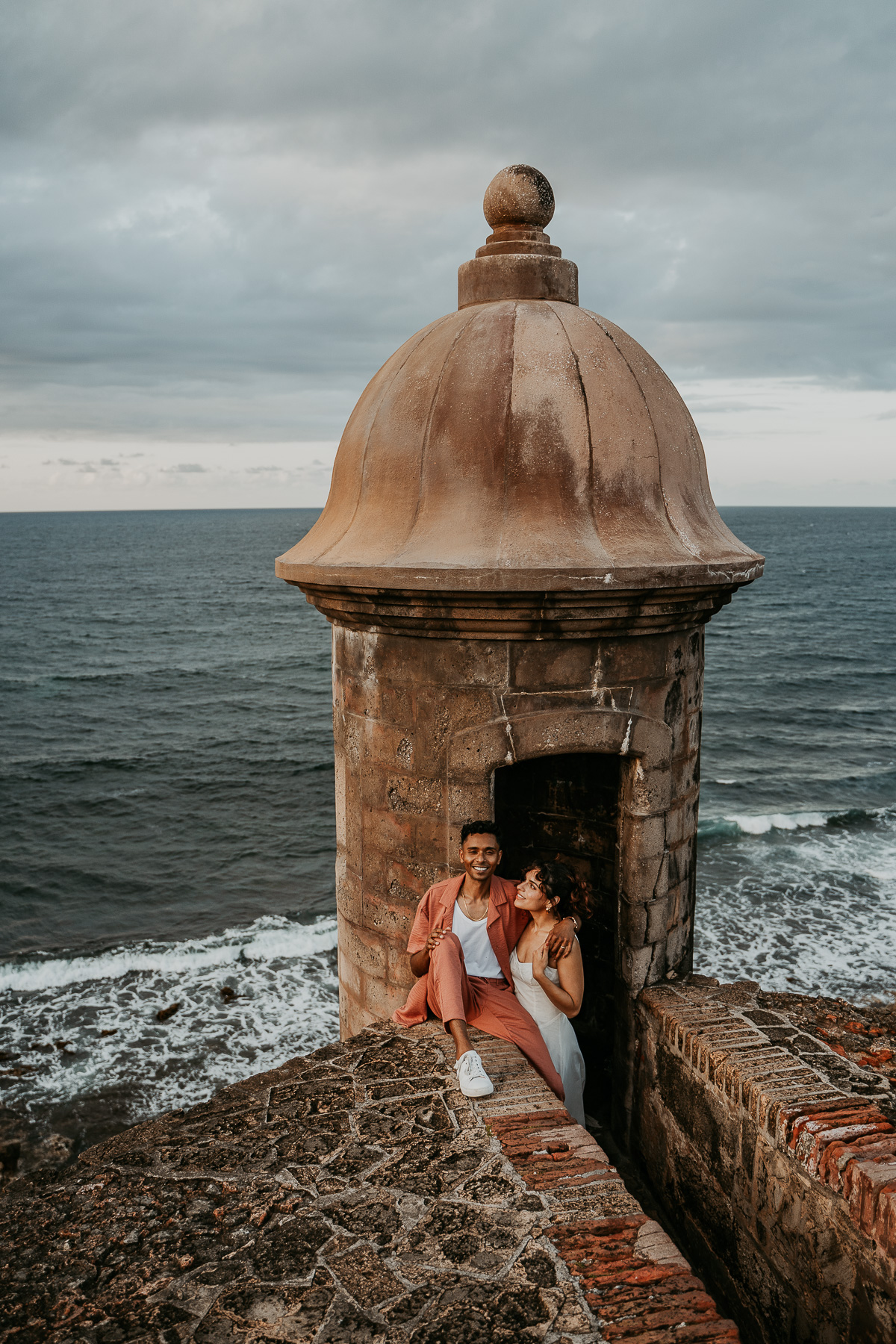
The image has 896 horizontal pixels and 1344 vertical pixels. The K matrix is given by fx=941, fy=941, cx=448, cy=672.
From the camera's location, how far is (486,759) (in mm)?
4551

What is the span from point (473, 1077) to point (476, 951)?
71 centimetres

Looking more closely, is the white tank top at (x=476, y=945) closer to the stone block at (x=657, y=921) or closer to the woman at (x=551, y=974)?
the woman at (x=551, y=974)

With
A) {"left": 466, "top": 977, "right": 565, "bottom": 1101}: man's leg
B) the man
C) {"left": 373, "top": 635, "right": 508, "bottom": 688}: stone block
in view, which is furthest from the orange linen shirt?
{"left": 373, "top": 635, "right": 508, "bottom": 688}: stone block

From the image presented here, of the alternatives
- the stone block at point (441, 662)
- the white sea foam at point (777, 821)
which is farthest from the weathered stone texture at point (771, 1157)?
the white sea foam at point (777, 821)

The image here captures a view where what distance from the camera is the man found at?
4.16 meters

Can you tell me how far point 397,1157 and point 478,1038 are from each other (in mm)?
875

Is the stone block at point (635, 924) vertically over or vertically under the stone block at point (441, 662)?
under

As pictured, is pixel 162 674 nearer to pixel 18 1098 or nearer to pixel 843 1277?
pixel 18 1098

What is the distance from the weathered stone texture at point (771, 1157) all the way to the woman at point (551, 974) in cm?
52

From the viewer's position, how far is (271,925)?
47.3ft

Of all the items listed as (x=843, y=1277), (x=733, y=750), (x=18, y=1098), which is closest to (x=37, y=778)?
(x=18, y=1098)

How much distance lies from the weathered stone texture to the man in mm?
689

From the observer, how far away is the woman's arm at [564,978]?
4141 millimetres

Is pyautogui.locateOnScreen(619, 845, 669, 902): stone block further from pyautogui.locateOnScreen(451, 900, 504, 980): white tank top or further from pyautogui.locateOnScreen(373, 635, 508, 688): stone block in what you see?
pyautogui.locateOnScreen(373, 635, 508, 688): stone block
